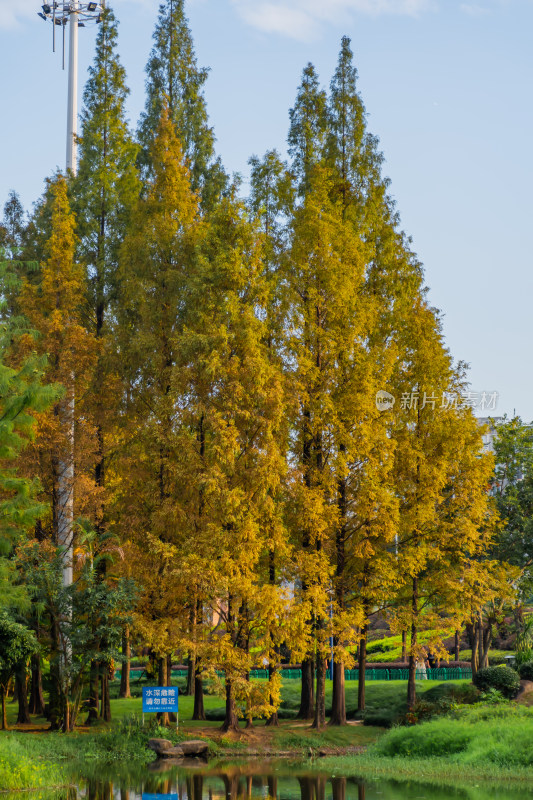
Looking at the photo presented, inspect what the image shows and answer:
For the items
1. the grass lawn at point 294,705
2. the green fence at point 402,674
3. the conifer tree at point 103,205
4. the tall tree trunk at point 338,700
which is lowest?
the green fence at point 402,674

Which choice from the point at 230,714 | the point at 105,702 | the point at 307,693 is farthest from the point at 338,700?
the point at 105,702

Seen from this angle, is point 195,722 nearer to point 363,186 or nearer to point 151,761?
point 151,761

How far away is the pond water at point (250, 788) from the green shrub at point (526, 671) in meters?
11.2

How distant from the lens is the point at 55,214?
29203 mm

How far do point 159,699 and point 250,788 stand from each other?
7.16m

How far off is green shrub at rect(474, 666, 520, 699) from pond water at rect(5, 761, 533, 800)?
9.52 m

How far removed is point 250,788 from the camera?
18.8 metres

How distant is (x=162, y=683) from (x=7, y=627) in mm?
5445

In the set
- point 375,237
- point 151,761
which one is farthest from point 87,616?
point 375,237

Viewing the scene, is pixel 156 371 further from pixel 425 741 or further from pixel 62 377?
pixel 425 741

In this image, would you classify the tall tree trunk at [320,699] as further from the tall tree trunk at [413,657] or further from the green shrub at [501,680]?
Answer: the green shrub at [501,680]

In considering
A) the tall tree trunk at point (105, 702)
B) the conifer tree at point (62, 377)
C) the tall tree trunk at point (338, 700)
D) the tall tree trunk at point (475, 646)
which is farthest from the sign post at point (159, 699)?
the tall tree trunk at point (475, 646)

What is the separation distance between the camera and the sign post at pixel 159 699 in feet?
83.2

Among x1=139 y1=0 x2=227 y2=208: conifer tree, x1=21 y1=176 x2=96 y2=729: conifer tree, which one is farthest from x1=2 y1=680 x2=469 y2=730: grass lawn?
x1=139 y1=0 x2=227 y2=208: conifer tree
